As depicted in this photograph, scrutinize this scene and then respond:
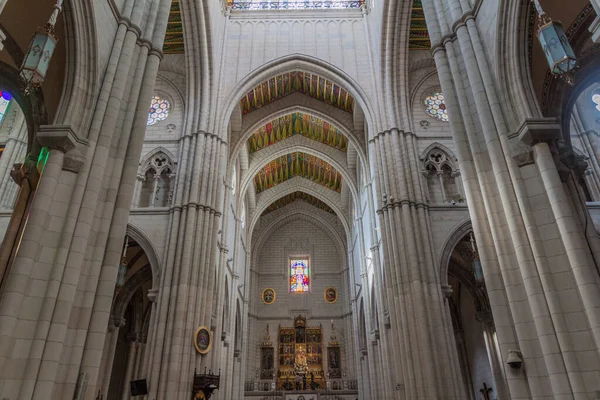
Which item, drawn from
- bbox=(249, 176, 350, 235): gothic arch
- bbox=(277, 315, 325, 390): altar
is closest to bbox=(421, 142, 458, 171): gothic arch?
bbox=(249, 176, 350, 235): gothic arch

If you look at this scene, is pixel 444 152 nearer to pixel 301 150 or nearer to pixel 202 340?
pixel 301 150

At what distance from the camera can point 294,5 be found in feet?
71.7

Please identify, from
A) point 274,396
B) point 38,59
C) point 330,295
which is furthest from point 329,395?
point 38,59

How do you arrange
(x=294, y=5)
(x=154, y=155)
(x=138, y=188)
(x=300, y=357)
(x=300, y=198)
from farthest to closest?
(x=300, y=198) → (x=300, y=357) → (x=294, y=5) → (x=154, y=155) → (x=138, y=188)

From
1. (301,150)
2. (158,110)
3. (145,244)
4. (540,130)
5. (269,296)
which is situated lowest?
(540,130)

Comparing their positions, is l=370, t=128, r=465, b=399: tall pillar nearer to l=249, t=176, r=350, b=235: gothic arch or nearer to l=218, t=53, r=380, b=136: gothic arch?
l=218, t=53, r=380, b=136: gothic arch

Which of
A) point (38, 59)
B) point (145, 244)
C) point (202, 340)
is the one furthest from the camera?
point (145, 244)

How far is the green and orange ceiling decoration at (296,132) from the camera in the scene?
80.8 ft

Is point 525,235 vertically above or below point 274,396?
above

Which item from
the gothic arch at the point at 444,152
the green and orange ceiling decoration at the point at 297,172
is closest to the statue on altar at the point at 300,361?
the green and orange ceiling decoration at the point at 297,172

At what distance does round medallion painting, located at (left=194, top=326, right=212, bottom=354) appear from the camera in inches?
550

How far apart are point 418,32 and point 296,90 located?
6.87 m

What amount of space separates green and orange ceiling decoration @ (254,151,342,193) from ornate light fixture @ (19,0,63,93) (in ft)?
69.7

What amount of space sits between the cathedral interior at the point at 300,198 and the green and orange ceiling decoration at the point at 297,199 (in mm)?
237
